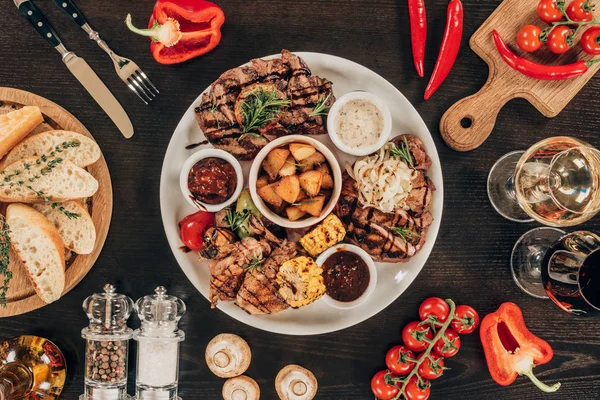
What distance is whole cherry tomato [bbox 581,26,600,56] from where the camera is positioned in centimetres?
268

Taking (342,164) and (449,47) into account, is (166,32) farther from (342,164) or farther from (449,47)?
(449,47)

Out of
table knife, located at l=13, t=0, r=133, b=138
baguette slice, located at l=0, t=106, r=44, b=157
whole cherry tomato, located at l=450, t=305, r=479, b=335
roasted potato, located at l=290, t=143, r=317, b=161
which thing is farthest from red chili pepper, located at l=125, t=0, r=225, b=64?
whole cherry tomato, located at l=450, t=305, r=479, b=335

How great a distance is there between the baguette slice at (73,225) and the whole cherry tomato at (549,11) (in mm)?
2645

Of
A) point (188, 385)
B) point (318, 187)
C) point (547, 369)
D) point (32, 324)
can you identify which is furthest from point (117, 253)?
point (547, 369)

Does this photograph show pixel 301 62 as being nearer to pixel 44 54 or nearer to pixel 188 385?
pixel 44 54

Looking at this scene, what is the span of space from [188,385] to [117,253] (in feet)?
2.84

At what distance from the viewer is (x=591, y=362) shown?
3018mm

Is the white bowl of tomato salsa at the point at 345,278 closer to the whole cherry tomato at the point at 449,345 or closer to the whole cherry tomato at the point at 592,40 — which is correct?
the whole cherry tomato at the point at 449,345

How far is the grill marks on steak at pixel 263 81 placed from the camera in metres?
2.58

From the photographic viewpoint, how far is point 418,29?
2832 mm

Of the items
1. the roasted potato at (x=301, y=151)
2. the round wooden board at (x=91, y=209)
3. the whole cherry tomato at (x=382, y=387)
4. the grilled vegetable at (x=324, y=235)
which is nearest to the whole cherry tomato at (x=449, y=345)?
the whole cherry tomato at (x=382, y=387)

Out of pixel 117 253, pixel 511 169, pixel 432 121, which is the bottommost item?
pixel 117 253

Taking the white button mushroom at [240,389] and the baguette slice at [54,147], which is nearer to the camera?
the baguette slice at [54,147]

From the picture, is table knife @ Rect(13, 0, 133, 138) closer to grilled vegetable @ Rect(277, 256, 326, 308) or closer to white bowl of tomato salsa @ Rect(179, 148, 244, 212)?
white bowl of tomato salsa @ Rect(179, 148, 244, 212)
